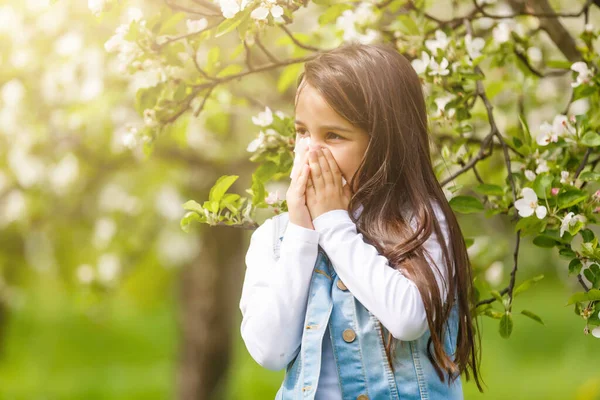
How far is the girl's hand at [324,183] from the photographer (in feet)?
6.14

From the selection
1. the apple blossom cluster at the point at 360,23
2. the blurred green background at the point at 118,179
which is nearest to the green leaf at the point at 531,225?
the blurred green background at the point at 118,179

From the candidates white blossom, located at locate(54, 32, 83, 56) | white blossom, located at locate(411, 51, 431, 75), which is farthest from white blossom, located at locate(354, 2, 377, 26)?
white blossom, located at locate(54, 32, 83, 56)

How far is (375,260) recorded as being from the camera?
1.76 meters

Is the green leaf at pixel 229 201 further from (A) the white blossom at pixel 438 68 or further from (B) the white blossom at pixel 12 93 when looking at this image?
(B) the white blossom at pixel 12 93

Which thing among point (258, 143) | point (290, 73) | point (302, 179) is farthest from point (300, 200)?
point (290, 73)

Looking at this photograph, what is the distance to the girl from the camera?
1770 mm

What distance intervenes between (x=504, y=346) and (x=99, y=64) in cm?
791

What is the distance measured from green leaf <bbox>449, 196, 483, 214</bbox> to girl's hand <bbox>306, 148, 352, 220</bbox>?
47 cm

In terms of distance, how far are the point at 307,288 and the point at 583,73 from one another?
1.18 m

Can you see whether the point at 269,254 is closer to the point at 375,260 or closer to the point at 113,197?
the point at 375,260

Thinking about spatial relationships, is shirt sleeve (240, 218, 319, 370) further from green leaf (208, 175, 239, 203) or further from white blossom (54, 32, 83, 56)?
white blossom (54, 32, 83, 56)

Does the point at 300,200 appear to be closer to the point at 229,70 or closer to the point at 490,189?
the point at 490,189

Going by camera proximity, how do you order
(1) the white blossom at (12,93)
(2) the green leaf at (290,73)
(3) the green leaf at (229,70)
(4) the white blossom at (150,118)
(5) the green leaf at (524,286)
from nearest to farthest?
(5) the green leaf at (524,286) < (4) the white blossom at (150,118) < (3) the green leaf at (229,70) < (2) the green leaf at (290,73) < (1) the white blossom at (12,93)

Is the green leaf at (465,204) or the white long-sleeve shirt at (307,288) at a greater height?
the white long-sleeve shirt at (307,288)
